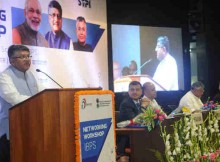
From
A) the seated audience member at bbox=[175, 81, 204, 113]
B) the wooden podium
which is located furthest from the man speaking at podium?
the seated audience member at bbox=[175, 81, 204, 113]

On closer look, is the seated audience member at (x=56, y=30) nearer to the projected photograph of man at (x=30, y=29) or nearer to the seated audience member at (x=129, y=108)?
the projected photograph of man at (x=30, y=29)

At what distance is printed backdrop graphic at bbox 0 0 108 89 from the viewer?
13.4 feet

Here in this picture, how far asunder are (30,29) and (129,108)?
4.70 ft

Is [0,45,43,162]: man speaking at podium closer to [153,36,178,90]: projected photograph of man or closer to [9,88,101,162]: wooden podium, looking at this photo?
[9,88,101,162]: wooden podium

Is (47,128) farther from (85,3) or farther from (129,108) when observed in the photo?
(85,3)

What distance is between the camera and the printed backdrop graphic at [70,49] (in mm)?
4074

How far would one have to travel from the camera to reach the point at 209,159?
4.48 feet

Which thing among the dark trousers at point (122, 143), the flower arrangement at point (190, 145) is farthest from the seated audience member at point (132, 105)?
the flower arrangement at point (190, 145)

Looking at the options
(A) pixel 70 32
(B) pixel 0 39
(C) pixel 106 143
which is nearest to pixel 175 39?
(A) pixel 70 32

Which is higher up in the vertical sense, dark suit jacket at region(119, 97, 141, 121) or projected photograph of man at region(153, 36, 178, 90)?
projected photograph of man at region(153, 36, 178, 90)

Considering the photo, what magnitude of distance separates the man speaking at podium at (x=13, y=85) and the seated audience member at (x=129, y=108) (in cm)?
101

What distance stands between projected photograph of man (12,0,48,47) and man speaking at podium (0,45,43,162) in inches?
6.1

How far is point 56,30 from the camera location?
15.8ft

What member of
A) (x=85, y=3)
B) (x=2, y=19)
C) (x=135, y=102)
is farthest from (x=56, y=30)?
(x=135, y=102)
